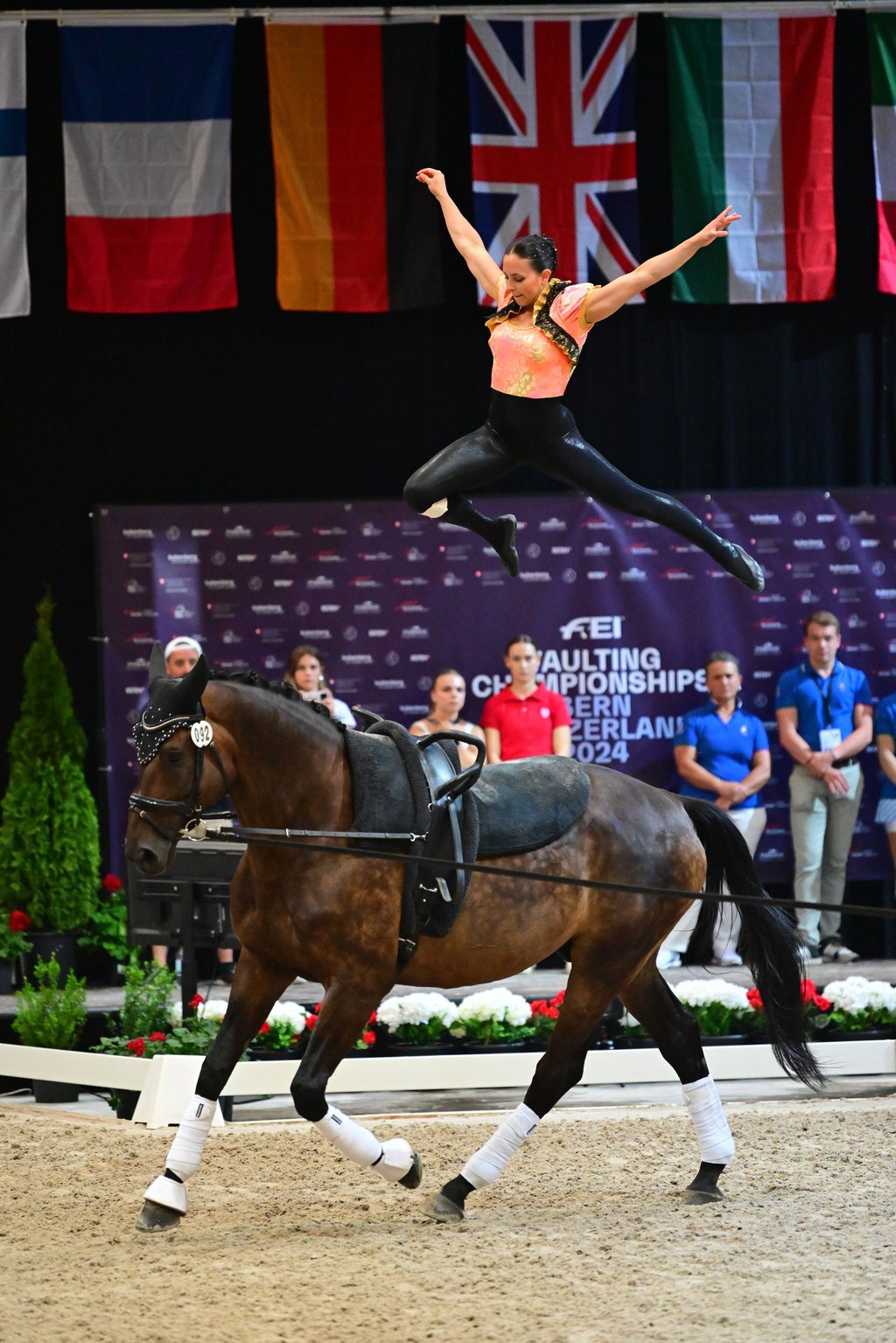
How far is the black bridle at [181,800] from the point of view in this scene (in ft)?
15.1

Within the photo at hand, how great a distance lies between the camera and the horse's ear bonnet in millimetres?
4609

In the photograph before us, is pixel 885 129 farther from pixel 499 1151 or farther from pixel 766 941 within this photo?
pixel 499 1151

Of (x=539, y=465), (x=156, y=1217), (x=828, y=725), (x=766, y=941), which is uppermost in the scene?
(x=539, y=465)

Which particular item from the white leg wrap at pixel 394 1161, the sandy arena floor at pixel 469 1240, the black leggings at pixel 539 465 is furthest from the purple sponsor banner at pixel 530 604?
the black leggings at pixel 539 465

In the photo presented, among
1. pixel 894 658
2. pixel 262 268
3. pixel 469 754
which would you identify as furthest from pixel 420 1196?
pixel 262 268

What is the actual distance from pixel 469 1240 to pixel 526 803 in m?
1.32

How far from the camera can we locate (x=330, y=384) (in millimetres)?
10258

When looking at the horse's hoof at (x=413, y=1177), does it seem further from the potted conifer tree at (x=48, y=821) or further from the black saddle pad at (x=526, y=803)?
the potted conifer tree at (x=48, y=821)

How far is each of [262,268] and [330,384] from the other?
32.5 inches

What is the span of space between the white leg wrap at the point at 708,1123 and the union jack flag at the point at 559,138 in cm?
562

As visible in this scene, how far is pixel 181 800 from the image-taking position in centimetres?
464

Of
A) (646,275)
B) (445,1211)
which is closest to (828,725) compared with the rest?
(445,1211)

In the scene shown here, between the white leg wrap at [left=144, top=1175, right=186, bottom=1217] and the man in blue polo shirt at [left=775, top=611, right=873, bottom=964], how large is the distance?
550 centimetres

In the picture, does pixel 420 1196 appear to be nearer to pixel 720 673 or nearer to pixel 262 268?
pixel 720 673
